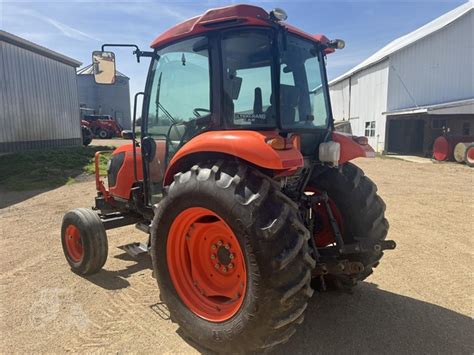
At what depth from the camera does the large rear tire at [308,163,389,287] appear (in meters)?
3.16

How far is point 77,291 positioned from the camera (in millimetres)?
3645

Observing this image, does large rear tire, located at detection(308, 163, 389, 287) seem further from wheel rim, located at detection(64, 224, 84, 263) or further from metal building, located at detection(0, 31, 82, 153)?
metal building, located at detection(0, 31, 82, 153)

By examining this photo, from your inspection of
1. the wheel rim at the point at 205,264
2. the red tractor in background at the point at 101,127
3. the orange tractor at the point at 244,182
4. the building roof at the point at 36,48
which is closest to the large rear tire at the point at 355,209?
the orange tractor at the point at 244,182

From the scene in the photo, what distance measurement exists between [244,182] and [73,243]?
2812mm

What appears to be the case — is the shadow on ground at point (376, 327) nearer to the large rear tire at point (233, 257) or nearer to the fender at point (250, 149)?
the large rear tire at point (233, 257)

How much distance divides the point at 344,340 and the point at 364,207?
3.70 feet

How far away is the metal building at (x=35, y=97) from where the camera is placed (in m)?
13.9

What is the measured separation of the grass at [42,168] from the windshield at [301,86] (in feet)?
26.5

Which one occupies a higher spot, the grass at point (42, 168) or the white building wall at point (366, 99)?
the white building wall at point (366, 99)

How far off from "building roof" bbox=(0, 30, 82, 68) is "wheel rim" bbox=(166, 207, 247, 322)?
47.2ft

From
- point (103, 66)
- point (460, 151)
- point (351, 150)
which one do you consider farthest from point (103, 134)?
point (351, 150)

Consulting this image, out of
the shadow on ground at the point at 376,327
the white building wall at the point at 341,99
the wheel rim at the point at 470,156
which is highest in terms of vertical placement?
the white building wall at the point at 341,99

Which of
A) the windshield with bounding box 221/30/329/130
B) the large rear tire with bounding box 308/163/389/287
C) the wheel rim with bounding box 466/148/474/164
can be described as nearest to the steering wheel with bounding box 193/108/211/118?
the windshield with bounding box 221/30/329/130

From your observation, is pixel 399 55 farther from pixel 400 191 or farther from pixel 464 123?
pixel 400 191
